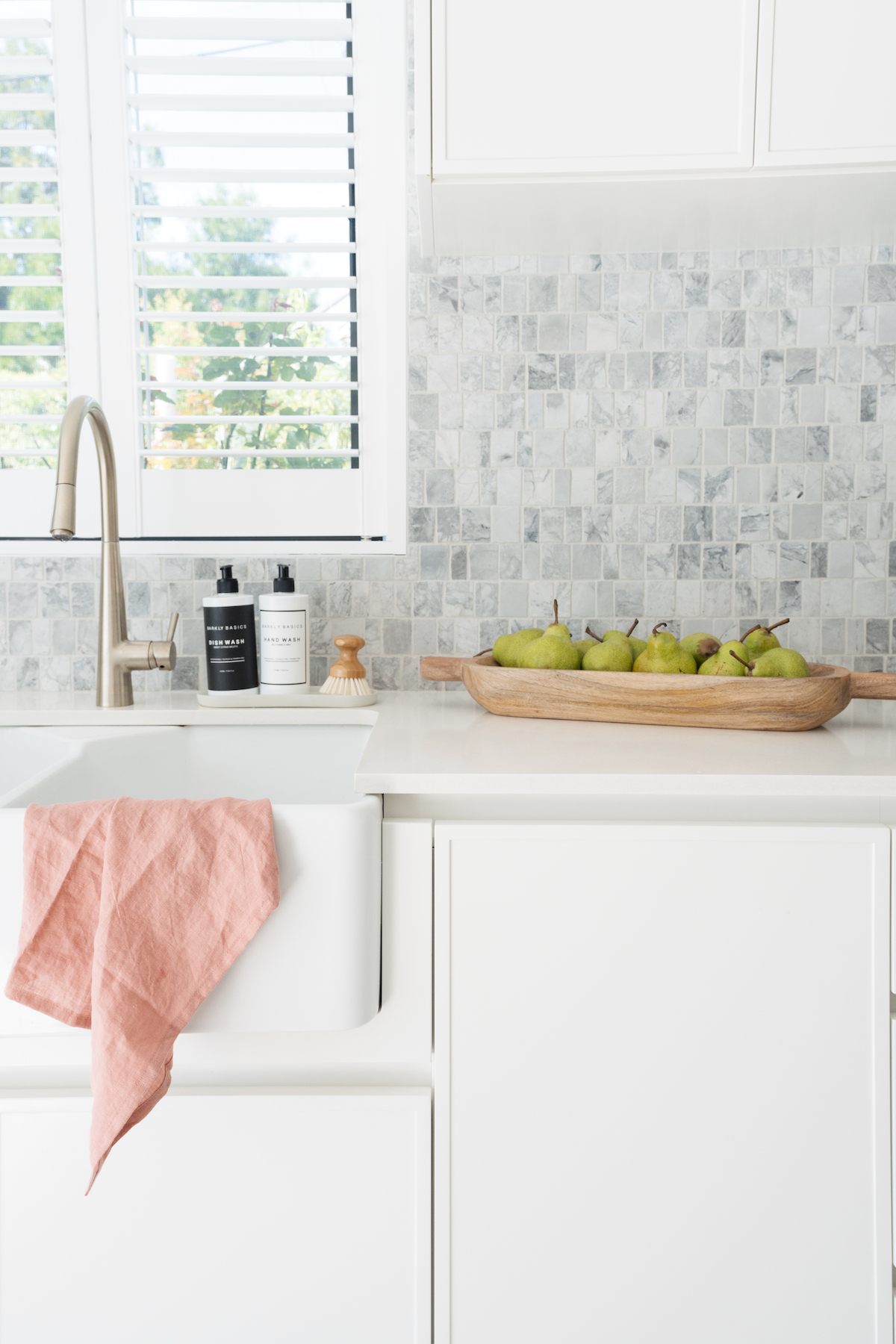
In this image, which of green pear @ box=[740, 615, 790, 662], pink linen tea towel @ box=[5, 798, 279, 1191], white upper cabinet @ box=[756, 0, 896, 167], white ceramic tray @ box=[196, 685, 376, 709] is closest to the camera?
pink linen tea towel @ box=[5, 798, 279, 1191]

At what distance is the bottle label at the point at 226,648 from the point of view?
1.35 metres

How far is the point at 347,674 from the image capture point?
1.37m

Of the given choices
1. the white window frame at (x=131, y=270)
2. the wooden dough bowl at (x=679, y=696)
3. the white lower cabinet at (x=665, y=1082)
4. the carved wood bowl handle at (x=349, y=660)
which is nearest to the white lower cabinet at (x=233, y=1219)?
the white lower cabinet at (x=665, y=1082)

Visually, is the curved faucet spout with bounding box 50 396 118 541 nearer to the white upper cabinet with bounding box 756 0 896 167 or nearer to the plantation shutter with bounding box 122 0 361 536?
the plantation shutter with bounding box 122 0 361 536

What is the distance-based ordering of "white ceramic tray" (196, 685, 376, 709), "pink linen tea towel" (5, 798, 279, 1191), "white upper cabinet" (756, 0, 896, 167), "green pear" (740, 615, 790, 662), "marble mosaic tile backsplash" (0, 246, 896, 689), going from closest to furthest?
"pink linen tea towel" (5, 798, 279, 1191) → "white upper cabinet" (756, 0, 896, 167) → "green pear" (740, 615, 790, 662) → "white ceramic tray" (196, 685, 376, 709) → "marble mosaic tile backsplash" (0, 246, 896, 689)

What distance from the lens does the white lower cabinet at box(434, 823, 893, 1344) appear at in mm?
902

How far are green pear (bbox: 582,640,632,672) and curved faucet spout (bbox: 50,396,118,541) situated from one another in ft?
2.27

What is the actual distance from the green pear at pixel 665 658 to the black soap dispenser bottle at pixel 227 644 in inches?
22.8

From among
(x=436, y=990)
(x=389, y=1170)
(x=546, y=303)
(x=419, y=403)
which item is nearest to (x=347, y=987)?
(x=436, y=990)

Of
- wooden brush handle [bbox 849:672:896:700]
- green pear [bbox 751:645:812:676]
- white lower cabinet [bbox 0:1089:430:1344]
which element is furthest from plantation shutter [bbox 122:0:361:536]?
white lower cabinet [bbox 0:1089:430:1344]

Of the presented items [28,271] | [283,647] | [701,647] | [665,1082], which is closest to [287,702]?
[283,647]

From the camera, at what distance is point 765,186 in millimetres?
1183

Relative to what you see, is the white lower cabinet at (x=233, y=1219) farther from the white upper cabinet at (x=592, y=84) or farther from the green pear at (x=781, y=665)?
the white upper cabinet at (x=592, y=84)

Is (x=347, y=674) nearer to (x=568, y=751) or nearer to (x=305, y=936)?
(x=568, y=751)
